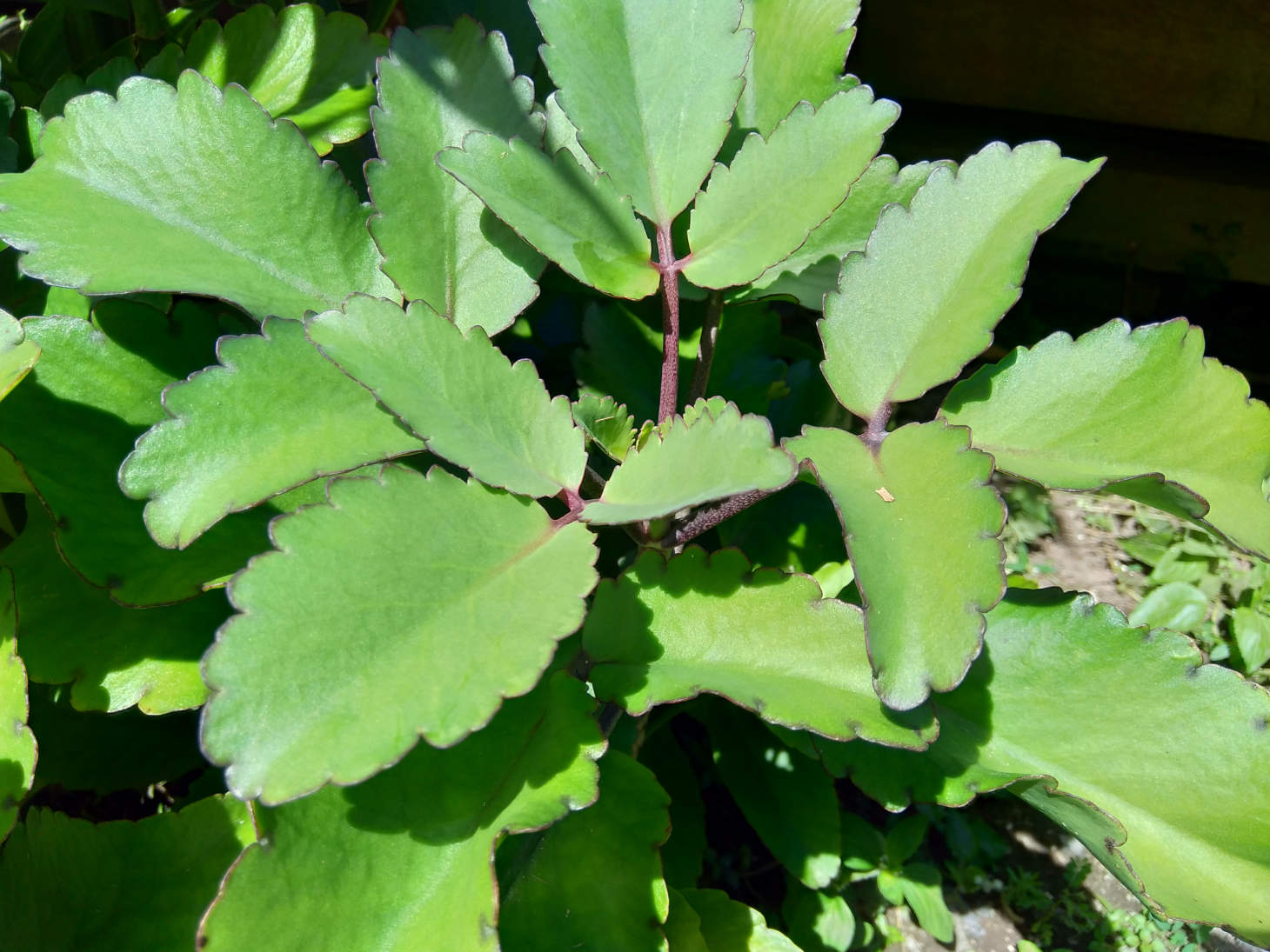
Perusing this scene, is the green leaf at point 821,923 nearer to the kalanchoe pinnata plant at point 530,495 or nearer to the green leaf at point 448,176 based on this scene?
the kalanchoe pinnata plant at point 530,495

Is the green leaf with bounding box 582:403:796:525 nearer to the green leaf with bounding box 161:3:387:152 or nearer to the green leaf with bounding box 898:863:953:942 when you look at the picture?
the green leaf with bounding box 161:3:387:152

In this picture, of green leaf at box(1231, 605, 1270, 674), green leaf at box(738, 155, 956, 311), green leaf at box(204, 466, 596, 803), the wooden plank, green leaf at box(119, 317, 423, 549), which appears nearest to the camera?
green leaf at box(204, 466, 596, 803)

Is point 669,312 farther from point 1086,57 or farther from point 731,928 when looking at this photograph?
point 1086,57

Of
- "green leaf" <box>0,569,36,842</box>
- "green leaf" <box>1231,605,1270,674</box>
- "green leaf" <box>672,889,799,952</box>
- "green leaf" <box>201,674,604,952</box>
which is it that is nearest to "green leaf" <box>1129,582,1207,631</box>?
"green leaf" <box>1231,605,1270,674</box>

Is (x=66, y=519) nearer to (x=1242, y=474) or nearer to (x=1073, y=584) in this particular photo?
(x=1242, y=474)

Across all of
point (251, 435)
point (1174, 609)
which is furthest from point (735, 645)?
point (1174, 609)

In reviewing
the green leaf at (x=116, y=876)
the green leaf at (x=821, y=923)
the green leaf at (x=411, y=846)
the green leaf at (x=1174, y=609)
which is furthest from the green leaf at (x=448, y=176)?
the green leaf at (x=1174, y=609)
